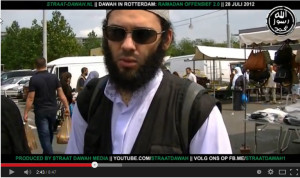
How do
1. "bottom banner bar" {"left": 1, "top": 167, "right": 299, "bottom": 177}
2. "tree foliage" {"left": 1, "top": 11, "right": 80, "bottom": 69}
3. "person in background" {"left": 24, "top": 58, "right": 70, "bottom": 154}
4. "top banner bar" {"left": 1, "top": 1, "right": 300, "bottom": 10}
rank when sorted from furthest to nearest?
"person in background" {"left": 24, "top": 58, "right": 70, "bottom": 154}
"tree foliage" {"left": 1, "top": 11, "right": 80, "bottom": 69}
"top banner bar" {"left": 1, "top": 1, "right": 300, "bottom": 10}
"bottom banner bar" {"left": 1, "top": 167, "right": 299, "bottom": 177}

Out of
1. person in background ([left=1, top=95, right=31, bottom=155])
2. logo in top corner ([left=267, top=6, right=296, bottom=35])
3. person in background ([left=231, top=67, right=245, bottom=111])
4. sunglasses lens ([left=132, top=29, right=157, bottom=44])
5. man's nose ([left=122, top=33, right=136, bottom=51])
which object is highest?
logo in top corner ([left=267, top=6, right=296, bottom=35])

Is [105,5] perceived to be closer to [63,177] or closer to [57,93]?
→ [63,177]

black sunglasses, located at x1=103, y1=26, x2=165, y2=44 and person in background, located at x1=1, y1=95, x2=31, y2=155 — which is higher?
black sunglasses, located at x1=103, y1=26, x2=165, y2=44

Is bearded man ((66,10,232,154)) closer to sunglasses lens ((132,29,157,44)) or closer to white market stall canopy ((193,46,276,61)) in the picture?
sunglasses lens ((132,29,157,44))

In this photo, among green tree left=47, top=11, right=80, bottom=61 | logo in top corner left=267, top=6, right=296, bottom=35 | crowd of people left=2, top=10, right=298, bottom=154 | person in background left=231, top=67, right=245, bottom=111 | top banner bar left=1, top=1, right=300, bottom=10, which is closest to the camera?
crowd of people left=2, top=10, right=298, bottom=154

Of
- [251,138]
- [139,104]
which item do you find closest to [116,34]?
[139,104]

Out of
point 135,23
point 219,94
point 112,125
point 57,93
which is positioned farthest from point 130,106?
point 219,94

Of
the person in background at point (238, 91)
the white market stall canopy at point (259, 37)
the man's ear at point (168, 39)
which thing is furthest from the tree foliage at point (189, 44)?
the person in background at point (238, 91)

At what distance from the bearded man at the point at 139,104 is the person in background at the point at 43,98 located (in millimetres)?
3488

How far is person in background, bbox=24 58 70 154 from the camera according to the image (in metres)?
4.98

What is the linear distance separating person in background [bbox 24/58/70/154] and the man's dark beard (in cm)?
355

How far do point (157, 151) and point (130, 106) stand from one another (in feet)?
0.76

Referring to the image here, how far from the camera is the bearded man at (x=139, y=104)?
4.72ft

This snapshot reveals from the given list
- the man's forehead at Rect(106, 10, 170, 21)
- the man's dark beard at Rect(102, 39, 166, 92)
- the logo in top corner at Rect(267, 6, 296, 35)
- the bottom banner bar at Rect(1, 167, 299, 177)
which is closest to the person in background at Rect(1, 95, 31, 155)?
the bottom banner bar at Rect(1, 167, 299, 177)
